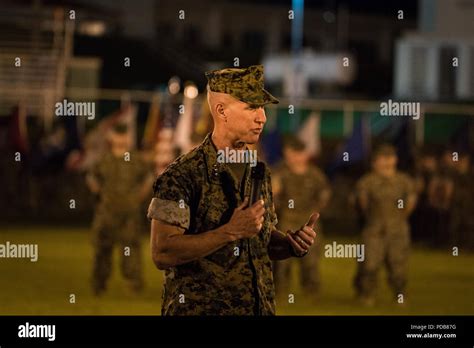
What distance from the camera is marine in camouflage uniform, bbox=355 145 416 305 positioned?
19.4 meters

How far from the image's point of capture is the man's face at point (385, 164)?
19.4 m

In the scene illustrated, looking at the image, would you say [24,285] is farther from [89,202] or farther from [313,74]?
[313,74]

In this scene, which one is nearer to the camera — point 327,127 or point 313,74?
point 327,127

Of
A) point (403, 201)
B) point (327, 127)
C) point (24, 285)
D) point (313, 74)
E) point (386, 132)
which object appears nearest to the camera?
point (403, 201)

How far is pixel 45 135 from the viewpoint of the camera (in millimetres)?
37344

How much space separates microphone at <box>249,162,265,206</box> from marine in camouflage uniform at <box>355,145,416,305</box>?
1170 cm

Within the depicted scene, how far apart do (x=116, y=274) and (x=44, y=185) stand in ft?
44.1

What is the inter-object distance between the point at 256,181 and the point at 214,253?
0.41 metres

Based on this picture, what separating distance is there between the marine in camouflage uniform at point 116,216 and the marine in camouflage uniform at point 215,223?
1178 centimetres

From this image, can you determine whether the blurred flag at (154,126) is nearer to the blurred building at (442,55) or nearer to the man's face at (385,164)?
the man's face at (385,164)

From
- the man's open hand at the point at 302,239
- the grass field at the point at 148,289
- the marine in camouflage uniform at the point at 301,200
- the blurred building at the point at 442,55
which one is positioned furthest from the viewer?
the blurred building at the point at 442,55

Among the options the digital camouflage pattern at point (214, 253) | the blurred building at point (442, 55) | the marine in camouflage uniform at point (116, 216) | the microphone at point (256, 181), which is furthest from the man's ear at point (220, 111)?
the blurred building at point (442, 55)

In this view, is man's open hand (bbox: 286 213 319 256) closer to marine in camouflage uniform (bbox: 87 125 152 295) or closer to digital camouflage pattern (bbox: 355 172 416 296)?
digital camouflage pattern (bbox: 355 172 416 296)
